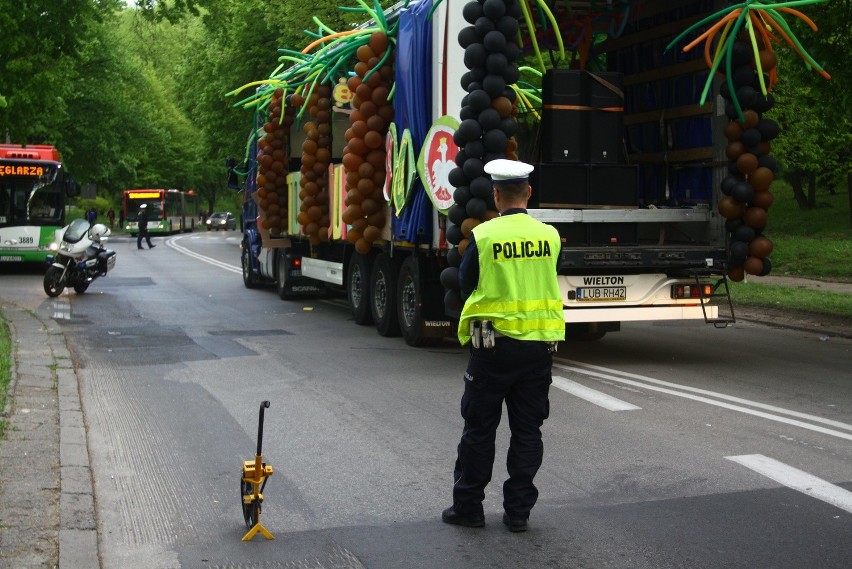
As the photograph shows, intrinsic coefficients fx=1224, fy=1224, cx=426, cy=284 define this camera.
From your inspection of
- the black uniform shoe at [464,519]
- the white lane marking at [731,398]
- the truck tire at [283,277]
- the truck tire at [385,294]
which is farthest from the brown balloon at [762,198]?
the truck tire at [283,277]

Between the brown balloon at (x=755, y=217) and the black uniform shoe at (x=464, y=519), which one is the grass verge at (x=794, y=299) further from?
the black uniform shoe at (x=464, y=519)

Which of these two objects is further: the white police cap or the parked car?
the parked car

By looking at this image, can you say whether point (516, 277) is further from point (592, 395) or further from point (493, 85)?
point (493, 85)

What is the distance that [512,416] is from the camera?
5.94 metres

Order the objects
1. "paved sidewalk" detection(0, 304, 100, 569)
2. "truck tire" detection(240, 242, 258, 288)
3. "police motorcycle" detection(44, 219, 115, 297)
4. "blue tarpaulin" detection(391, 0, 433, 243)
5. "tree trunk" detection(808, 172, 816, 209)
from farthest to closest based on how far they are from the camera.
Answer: "tree trunk" detection(808, 172, 816, 209) → "truck tire" detection(240, 242, 258, 288) → "police motorcycle" detection(44, 219, 115, 297) → "blue tarpaulin" detection(391, 0, 433, 243) → "paved sidewalk" detection(0, 304, 100, 569)

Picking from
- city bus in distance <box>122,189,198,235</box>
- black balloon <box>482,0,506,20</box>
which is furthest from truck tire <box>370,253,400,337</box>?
city bus in distance <box>122,189,198,235</box>

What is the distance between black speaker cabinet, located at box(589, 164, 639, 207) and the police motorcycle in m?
12.1

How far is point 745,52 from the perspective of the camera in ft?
35.8

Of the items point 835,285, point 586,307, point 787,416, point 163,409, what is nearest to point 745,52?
point 586,307

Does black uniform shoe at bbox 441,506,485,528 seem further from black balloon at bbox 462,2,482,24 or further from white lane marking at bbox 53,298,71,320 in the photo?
white lane marking at bbox 53,298,71,320

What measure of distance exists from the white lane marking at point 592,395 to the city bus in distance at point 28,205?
2065 cm

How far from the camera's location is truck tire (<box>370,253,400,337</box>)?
1409cm

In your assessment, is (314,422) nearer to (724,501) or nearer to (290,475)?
(290,475)

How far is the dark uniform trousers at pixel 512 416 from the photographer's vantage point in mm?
5801
